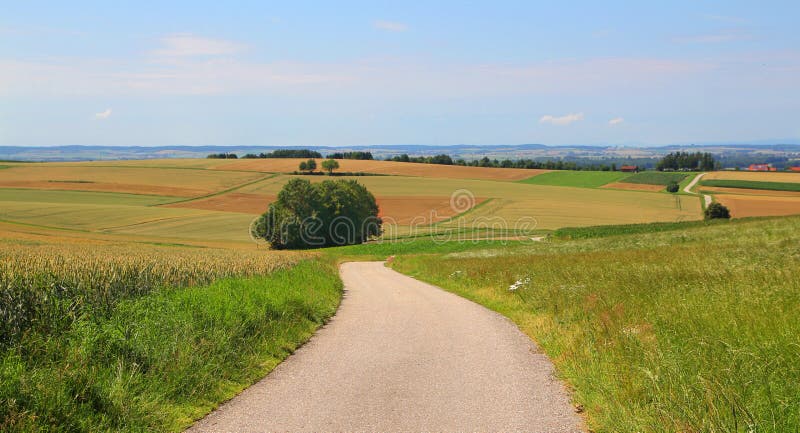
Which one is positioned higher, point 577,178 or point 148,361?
point 148,361

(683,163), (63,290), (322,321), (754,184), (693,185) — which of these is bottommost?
(693,185)

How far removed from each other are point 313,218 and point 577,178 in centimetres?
7121

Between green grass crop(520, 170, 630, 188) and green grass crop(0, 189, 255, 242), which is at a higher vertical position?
green grass crop(520, 170, 630, 188)

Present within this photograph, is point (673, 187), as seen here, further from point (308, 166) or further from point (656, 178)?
point (308, 166)

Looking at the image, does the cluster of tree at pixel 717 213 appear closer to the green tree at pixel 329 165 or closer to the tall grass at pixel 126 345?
the tall grass at pixel 126 345

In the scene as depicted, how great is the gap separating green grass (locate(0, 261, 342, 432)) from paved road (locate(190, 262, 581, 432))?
42 cm

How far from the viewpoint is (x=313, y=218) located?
76562 mm

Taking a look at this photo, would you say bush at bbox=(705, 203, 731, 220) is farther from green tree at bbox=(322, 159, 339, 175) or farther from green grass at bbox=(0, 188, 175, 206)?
green tree at bbox=(322, 159, 339, 175)

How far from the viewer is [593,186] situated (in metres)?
120

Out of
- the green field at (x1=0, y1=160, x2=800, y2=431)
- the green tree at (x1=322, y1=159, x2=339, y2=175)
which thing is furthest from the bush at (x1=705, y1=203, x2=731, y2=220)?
the green tree at (x1=322, y1=159, x2=339, y2=175)

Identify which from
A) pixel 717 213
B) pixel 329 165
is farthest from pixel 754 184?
pixel 329 165

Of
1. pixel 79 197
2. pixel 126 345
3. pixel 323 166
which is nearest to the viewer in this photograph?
pixel 126 345

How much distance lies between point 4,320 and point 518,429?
713cm

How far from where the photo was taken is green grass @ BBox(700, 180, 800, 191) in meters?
107
